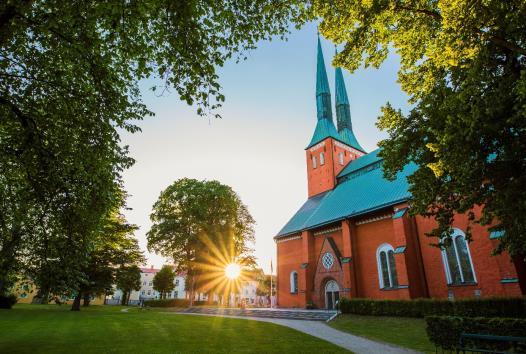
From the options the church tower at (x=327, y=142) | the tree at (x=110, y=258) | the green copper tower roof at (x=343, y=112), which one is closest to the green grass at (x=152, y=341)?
the tree at (x=110, y=258)

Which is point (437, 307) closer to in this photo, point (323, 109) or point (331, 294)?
point (331, 294)

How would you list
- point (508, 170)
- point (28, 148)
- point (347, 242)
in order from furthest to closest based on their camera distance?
point (347, 242) < point (508, 170) < point (28, 148)

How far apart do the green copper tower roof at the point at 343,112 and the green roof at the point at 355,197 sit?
5.66m

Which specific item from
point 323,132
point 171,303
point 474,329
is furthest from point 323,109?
point 171,303

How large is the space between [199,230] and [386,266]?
73.7 feet

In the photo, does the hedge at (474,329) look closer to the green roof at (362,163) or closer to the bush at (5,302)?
the green roof at (362,163)

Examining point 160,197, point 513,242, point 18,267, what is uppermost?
point 160,197

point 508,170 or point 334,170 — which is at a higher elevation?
point 334,170

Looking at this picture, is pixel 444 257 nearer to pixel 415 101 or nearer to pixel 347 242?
pixel 347 242

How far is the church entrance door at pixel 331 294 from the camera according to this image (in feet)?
85.0

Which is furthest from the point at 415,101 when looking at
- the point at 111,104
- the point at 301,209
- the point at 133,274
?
the point at 133,274

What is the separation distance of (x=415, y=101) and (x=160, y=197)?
34.5 m

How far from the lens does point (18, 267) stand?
9.80 meters

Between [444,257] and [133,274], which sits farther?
[133,274]
